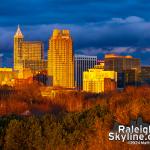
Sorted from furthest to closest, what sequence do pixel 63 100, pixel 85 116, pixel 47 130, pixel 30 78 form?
1. pixel 30 78
2. pixel 63 100
3. pixel 85 116
4. pixel 47 130

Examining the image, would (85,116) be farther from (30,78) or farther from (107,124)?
(30,78)

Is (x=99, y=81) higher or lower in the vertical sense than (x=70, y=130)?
higher

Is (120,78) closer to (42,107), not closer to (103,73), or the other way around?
(103,73)

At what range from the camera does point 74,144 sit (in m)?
33.7

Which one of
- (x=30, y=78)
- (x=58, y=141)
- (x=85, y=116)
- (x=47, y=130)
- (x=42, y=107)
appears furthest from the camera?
(x=30, y=78)

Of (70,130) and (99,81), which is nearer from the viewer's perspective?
(70,130)

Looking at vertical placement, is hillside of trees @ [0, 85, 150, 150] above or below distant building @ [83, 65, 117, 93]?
below

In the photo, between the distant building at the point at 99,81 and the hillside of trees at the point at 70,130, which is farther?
the distant building at the point at 99,81

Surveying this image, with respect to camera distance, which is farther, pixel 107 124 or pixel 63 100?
pixel 63 100

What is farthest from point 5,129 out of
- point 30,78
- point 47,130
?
point 30,78

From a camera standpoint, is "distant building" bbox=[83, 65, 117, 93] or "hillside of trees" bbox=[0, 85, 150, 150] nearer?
"hillside of trees" bbox=[0, 85, 150, 150]

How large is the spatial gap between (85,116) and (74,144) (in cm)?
652

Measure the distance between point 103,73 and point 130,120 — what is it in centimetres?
16646

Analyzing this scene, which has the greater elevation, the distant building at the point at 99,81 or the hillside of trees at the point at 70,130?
the distant building at the point at 99,81
